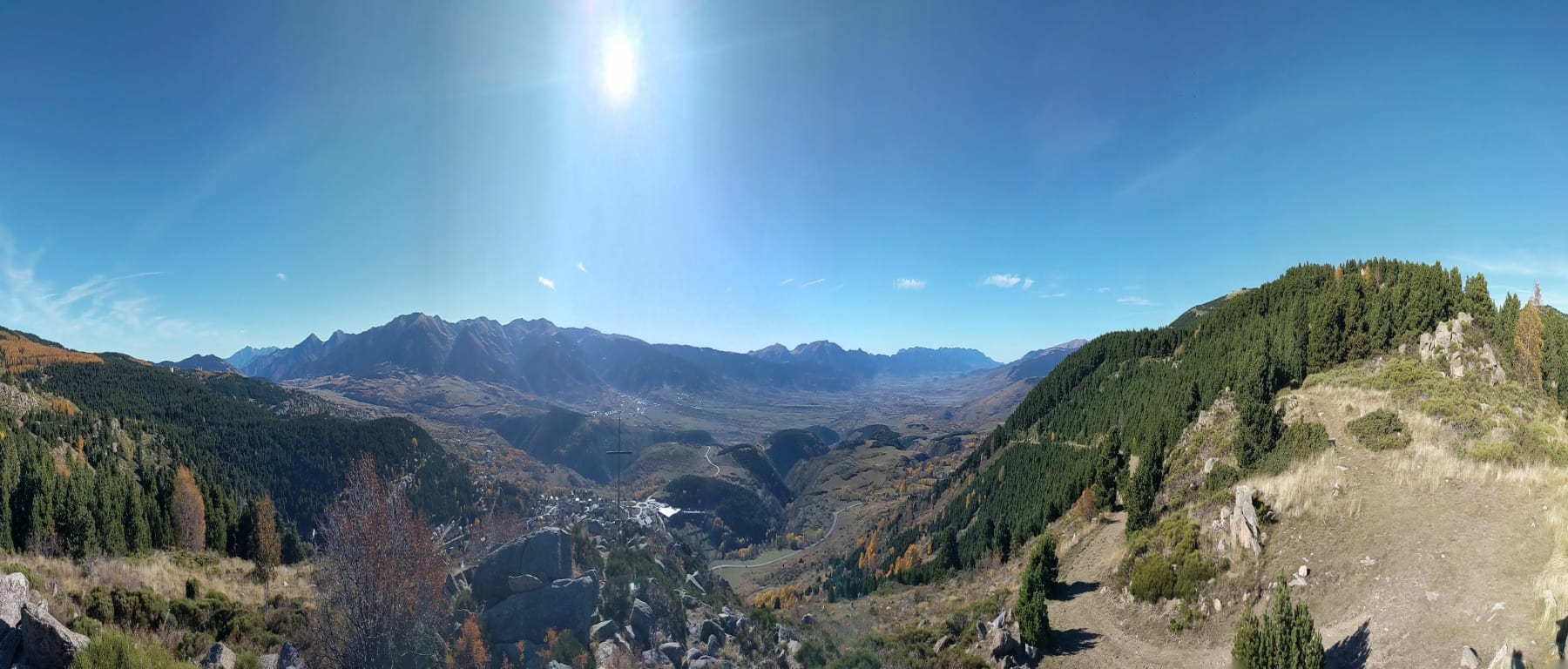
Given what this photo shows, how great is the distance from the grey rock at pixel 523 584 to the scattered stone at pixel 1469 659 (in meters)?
31.4

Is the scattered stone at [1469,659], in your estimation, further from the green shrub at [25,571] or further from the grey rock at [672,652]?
the green shrub at [25,571]

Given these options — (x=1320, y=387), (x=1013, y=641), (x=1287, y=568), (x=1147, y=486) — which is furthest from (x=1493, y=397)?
(x=1013, y=641)

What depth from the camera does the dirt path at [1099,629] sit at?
66.4 feet

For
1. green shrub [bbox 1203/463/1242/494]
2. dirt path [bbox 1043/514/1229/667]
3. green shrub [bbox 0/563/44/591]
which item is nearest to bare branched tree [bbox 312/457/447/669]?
green shrub [bbox 0/563/44/591]

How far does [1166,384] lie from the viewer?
217ft

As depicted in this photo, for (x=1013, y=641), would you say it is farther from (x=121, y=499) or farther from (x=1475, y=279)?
(x=121, y=499)

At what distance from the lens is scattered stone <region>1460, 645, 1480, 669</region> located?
42.9 ft

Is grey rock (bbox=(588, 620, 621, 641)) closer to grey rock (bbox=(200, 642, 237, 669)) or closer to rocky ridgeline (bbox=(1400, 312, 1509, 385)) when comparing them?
grey rock (bbox=(200, 642, 237, 669))

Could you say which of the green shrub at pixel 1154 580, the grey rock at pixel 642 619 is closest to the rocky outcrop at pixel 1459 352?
the green shrub at pixel 1154 580

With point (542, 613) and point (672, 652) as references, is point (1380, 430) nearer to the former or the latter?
point (672, 652)

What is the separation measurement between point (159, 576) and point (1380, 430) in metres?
56.2

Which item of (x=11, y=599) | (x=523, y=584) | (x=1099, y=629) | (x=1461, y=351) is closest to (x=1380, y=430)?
(x=1461, y=351)

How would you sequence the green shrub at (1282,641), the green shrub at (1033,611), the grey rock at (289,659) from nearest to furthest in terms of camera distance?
the green shrub at (1282,641), the grey rock at (289,659), the green shrub at (1033,611)

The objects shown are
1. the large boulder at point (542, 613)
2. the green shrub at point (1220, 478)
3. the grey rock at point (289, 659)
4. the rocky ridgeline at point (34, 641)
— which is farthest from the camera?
the green shrub at point (1220, 478)
